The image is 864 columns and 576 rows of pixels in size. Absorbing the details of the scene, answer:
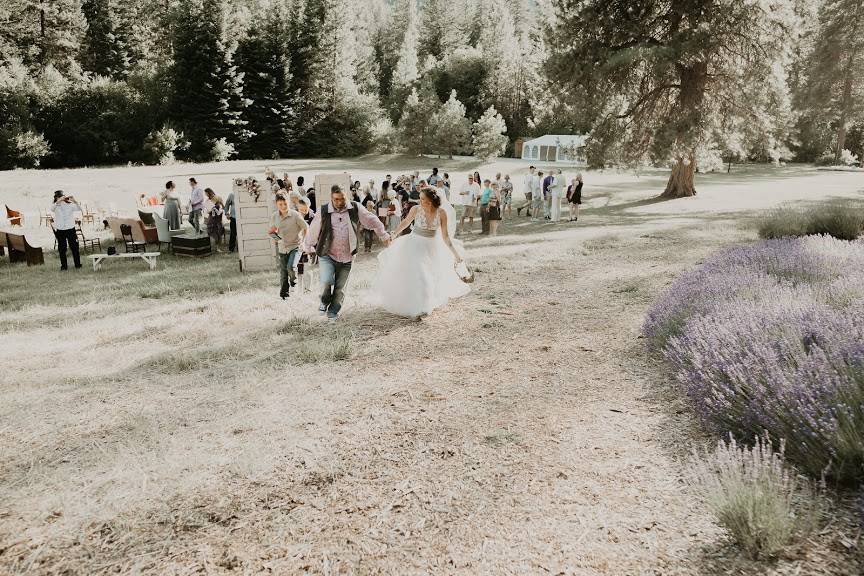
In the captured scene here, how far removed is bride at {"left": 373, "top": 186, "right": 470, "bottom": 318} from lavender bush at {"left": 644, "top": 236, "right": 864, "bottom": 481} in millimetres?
3066

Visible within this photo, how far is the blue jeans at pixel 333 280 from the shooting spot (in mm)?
8141

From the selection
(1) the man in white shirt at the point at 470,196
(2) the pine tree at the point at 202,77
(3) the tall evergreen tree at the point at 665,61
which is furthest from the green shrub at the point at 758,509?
(2) the pine tree at the point at 202,77

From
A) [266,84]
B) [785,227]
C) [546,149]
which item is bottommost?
[785,227]

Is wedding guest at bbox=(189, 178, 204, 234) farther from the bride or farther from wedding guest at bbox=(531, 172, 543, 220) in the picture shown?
wedding guest at bbox=(531, 172, 543, 220)

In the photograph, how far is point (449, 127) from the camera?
55.3 meters

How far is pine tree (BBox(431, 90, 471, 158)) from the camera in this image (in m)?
55.2

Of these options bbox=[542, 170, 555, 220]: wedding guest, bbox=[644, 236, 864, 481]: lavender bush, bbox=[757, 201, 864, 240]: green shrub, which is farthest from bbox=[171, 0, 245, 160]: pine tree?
bbox=[644, 236, 864, 481]: lavender bush

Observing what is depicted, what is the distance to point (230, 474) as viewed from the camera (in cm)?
404

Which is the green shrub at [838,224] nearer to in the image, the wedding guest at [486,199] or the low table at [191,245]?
the wedding guest at [486,199]

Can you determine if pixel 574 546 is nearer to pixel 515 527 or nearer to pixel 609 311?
pixel 515 527

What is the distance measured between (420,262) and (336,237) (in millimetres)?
1299

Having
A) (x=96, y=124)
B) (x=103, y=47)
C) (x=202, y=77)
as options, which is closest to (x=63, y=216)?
(x=96, y=124)

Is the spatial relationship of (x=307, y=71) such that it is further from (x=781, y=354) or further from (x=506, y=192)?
(x=781, y=354)

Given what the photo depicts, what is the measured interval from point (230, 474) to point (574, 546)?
2.49 metres
